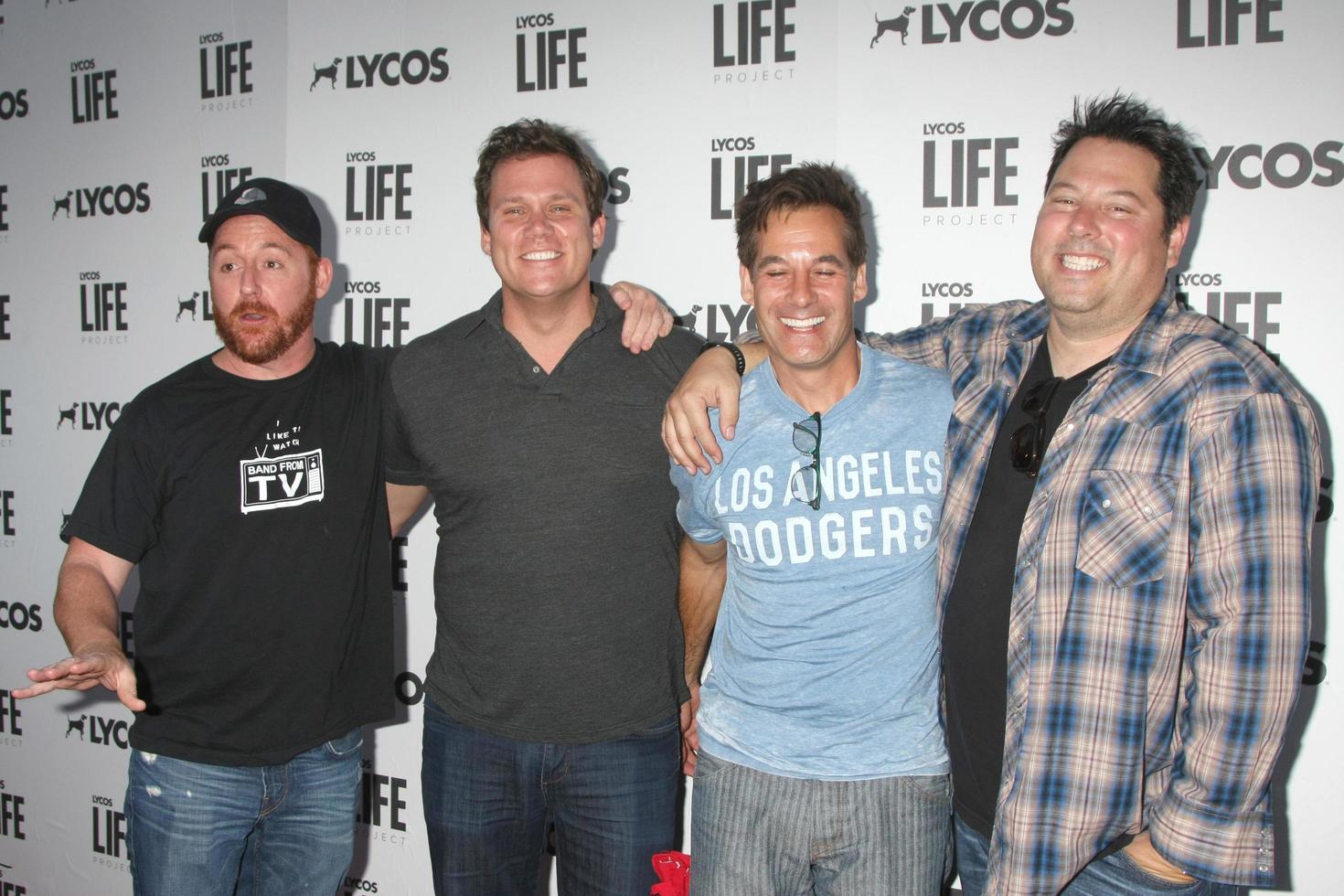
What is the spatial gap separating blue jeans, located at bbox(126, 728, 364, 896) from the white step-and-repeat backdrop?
0.85 metres

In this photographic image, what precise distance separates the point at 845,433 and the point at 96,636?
1375 mm

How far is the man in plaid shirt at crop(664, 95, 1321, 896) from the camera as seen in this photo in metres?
1.23

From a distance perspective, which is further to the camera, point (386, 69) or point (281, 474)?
point (386, 69)

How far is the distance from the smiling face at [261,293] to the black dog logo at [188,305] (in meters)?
1.17

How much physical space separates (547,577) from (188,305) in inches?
77.2

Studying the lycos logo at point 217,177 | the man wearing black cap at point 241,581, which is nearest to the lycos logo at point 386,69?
the lycos logo at point 217,177

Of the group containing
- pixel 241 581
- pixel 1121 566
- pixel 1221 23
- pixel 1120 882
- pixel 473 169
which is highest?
pixel 1221 23

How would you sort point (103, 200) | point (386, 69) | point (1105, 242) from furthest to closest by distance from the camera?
point (103, 200), point (386, 69), point (1105, 242)

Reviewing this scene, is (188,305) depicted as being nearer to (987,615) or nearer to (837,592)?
(837,592)

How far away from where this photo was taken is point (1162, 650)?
129 centimetres

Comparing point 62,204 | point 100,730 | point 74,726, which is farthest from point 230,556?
point 62,204

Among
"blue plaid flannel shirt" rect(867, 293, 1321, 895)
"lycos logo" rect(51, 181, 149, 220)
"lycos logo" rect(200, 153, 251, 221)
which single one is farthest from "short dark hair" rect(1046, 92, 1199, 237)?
"lycos logo" rect(51, 181, 149, 220)

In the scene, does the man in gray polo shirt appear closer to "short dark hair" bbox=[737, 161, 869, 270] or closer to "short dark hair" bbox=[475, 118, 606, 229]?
"short dark hair" bbox=[475, 118, 606, 229]

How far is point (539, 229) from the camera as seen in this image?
176cm
